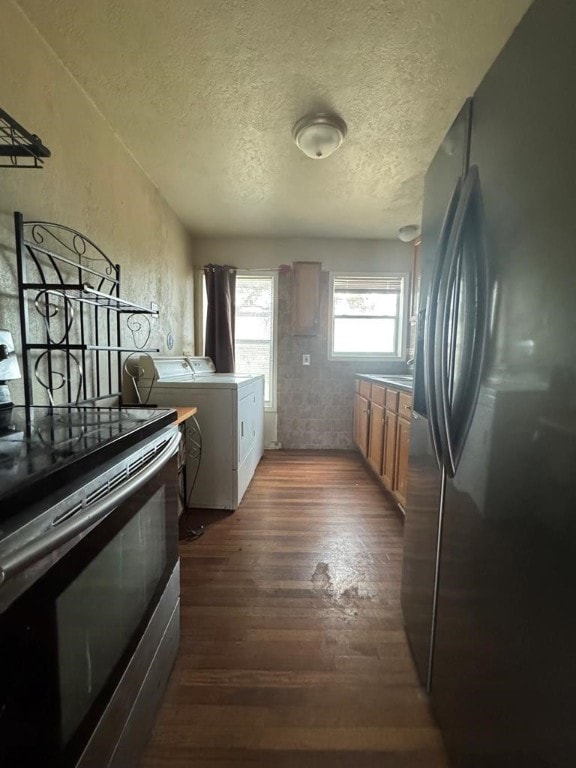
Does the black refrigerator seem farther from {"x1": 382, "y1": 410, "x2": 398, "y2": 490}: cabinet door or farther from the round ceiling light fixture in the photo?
the round ceiling light fixture

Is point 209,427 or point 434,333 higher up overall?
point 434,333

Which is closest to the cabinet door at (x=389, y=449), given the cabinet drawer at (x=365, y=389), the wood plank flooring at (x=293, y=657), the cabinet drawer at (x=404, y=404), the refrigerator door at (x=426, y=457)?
the cabinet drawer at (x=404, y=404)

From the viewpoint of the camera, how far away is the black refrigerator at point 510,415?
498 mm

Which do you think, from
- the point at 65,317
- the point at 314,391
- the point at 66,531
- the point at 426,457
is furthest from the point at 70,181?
the point at 314,391

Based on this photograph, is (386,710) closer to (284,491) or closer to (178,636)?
(178,636)

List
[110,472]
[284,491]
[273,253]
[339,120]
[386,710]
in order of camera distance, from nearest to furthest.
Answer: [110,472] < [386,710] < [339,120] < [284,491] < [273,253]

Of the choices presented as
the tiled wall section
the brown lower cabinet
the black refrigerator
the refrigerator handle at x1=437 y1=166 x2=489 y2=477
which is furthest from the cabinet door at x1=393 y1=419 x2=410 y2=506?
the tiled wall section

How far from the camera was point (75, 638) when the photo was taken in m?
0.57

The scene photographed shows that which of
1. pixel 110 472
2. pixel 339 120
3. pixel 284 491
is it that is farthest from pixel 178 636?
pixel 339 120

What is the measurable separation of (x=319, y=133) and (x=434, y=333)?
158cm

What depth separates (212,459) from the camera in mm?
2213

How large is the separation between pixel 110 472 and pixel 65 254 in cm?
132

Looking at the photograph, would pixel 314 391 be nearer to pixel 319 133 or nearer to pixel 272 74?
pixel 319 133

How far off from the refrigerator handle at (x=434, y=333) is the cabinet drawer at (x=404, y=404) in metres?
1.11
